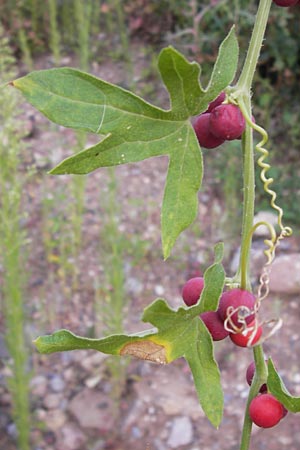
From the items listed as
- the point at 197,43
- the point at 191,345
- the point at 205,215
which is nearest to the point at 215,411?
the point at 191,345

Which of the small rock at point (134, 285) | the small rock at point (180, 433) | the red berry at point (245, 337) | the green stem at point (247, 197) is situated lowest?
the small rock at point (180, 433)

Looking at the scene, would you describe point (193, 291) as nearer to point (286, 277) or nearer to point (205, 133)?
point (205, 133)

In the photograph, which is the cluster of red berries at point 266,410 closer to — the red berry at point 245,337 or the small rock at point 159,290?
the red berry at point 245,337

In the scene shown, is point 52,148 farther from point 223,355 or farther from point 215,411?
point 215,411

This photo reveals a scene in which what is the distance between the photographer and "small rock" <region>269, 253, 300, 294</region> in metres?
2.54

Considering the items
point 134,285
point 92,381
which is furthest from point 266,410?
point 134,285

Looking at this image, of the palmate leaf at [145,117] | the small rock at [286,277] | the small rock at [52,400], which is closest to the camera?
the palmate leaf at [145,117]

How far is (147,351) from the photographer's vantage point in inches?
25.2

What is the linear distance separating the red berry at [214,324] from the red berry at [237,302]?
0.01m

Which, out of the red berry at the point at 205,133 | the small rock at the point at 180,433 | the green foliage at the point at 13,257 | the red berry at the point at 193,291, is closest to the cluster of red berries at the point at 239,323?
the red berry at the point at 193,291

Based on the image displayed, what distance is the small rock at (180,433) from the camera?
2164 millimetres

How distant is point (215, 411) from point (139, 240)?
203 cm

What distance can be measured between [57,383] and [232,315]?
1.82 meters

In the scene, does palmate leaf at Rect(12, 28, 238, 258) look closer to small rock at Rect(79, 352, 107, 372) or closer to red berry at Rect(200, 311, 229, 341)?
red berry at Rect(200, 311, 229, 341)
